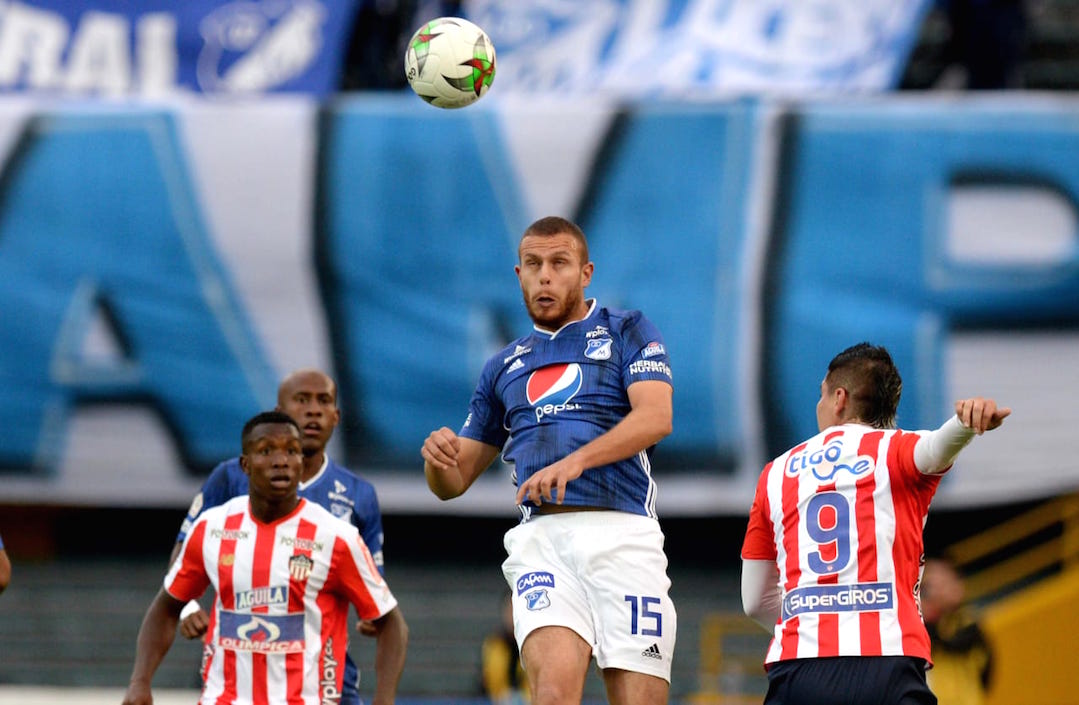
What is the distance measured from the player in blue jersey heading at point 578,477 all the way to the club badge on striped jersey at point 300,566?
74 centimetres

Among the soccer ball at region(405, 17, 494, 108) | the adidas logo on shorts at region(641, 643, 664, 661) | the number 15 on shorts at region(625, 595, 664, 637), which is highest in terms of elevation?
the soccer ball at region(405, 17, 494, 108)

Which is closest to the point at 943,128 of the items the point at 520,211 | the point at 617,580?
the point at 520,211

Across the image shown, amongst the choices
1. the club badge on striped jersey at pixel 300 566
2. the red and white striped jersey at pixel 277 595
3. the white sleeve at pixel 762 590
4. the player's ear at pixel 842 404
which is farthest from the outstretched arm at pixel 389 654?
the player's ear at pixel 842 404

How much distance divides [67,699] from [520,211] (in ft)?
21.0

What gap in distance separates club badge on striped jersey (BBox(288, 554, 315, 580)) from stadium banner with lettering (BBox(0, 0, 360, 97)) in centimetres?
1090

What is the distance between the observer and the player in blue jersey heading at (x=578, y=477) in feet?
20.9

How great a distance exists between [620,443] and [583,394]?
1.20 feet

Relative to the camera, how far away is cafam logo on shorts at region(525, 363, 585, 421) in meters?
6.67

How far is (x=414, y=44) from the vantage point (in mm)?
8258

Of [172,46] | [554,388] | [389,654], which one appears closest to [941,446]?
[554,388]

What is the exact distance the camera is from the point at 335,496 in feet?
→ 25.9

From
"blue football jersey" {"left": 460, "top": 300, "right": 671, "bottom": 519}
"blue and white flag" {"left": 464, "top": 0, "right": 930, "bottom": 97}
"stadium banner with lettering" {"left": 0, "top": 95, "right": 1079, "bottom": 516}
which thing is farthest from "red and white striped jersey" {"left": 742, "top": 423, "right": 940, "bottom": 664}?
"blue and white flag" {"left": 464, "top": 0, "right": 930, "bottom": 97}

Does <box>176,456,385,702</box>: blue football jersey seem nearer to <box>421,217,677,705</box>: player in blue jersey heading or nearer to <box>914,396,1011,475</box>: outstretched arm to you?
<box>421,217,677,705</box>: player in blue jersey heading

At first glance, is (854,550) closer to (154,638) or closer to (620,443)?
(620,443)
